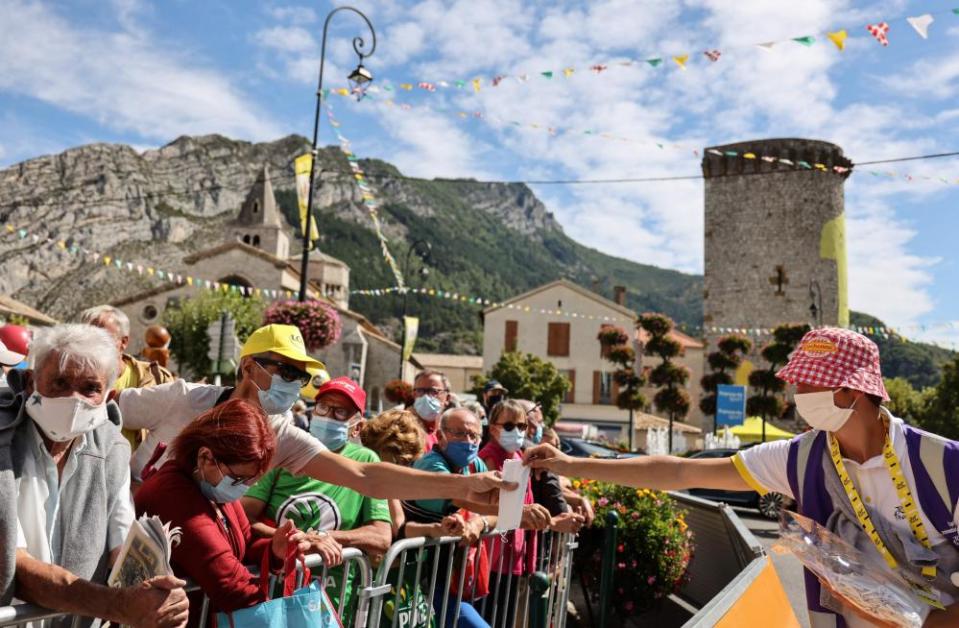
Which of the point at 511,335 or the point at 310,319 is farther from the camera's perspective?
the point at 511,335

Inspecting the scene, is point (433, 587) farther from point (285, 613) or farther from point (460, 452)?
point (285, 613)

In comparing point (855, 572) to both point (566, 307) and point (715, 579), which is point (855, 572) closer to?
point (715, 579)

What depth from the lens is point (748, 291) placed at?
3962 cm

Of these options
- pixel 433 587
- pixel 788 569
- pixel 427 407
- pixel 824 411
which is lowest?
pixel 788 569

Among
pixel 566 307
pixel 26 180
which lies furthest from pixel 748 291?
pixel 26 180

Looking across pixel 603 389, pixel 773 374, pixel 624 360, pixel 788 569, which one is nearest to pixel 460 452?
pixel 788 569

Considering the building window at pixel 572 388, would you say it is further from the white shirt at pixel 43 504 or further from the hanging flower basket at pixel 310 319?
the white shirt at pixel 43 504

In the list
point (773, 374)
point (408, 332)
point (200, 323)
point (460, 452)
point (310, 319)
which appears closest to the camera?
point (460, 452)

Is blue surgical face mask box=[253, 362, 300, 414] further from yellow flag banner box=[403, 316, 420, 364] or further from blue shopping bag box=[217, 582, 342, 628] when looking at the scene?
yellow flag banner box=[403, 316, 420, 364]

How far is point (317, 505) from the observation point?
3.41 m

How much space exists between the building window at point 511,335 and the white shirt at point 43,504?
45.7 metres

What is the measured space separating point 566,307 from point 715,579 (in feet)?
136

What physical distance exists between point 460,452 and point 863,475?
214cm

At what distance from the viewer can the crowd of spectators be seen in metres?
2.26
